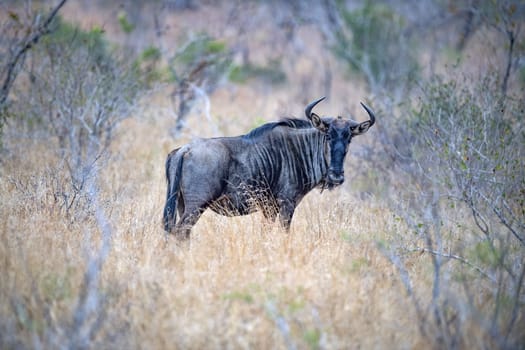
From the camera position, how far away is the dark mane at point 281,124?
233 inches

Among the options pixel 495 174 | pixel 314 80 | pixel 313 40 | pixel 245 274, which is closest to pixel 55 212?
pixel 245 274

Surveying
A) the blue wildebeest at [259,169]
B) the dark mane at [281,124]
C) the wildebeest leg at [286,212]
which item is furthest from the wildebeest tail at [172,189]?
the wildebeest leg at [286,212]

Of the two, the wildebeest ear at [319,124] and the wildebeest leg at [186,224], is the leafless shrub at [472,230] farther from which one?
the wildebeest leg at [186,224]

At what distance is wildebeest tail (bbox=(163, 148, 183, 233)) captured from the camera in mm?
5258

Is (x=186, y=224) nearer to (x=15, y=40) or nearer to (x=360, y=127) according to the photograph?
(x=360, y=127)

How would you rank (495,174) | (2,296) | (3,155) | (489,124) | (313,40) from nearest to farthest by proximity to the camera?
(2,296), (495,174), (489,124), (3,155), (313,40)

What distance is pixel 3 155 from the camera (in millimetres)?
7719

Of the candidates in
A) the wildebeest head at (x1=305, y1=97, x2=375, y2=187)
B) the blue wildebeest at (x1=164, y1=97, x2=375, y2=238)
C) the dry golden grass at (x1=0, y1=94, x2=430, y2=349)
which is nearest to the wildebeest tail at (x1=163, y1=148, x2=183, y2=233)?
the blue wildebeest at (x1=164, y1=97, x2=375, y2=238)

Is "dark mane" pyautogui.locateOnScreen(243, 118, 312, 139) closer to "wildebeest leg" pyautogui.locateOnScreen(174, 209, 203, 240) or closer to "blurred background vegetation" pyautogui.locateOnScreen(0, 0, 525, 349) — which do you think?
"wildebeest leg" pyautogui.locateOnScreen(174, 209, 203, 240)

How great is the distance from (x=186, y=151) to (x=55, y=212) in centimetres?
140

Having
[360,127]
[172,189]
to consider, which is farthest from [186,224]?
[360,127]

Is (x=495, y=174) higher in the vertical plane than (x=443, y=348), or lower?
higher

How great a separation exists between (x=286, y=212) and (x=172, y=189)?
121cm

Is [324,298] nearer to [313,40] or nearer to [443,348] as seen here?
[443,348]
